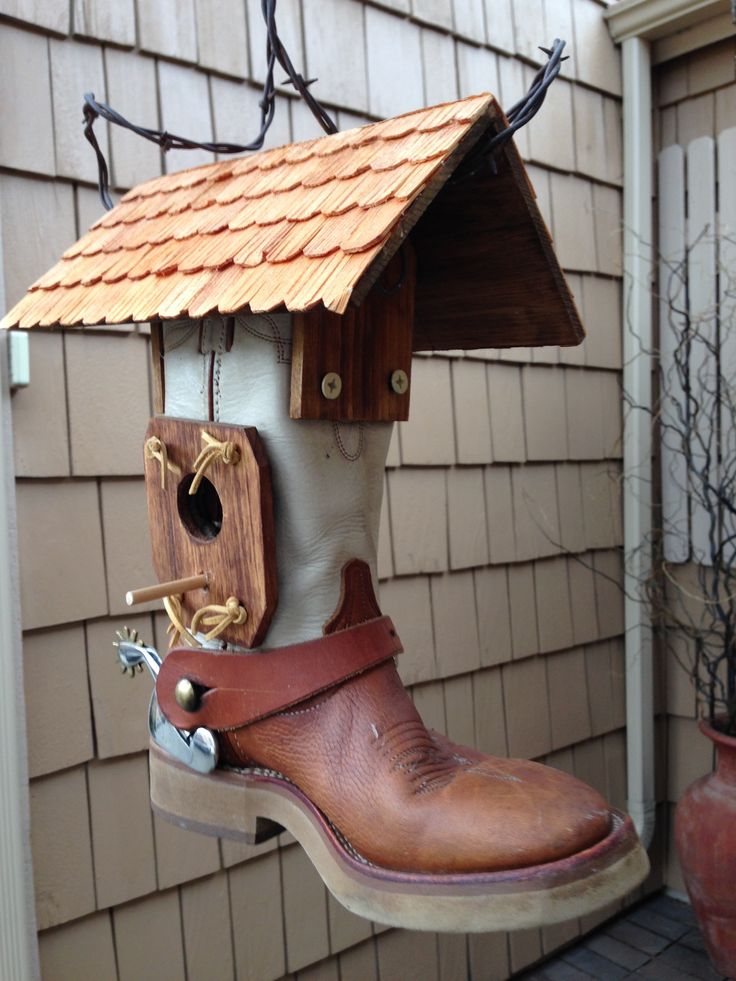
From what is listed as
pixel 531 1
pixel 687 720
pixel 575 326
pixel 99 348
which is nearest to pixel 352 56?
pixel 531 1

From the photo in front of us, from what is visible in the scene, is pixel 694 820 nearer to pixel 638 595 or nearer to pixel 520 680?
pixel 520 680

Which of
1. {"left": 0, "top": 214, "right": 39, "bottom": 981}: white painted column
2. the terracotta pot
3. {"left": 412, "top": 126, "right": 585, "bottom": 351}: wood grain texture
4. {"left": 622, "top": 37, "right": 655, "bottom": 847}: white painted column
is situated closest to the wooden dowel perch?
{"left": 412, "top": 126, "right": 585, "bottom": 351}: wood grain texture

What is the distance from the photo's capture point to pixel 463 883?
0.62 metres

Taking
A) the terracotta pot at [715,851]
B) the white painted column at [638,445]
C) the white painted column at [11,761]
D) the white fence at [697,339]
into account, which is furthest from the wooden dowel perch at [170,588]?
the white painted column at [638,445]

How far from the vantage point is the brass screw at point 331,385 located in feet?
2.44

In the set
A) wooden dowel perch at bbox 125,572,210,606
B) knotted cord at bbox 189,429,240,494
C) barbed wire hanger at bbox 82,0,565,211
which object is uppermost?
barbed wire hanger at bbox 82,0,565,211

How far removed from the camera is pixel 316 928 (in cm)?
177

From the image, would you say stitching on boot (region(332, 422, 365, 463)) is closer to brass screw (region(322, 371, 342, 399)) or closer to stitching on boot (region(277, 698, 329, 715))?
brass screw (region(322, 371, 342, 399))

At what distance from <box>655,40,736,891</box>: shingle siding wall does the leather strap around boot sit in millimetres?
1887

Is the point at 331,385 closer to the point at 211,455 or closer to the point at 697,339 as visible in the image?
the point at 211,455

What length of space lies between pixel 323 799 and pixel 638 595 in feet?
6.36

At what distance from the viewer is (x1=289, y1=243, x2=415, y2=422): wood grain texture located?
731mm

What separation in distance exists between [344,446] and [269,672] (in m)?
0.20
